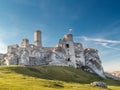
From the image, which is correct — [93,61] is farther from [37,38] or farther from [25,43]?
[25,43]

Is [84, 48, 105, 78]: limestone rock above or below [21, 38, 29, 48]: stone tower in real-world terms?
below

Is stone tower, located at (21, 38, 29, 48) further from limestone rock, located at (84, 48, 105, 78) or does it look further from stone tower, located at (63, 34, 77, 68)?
limestone rock, located at (84, 48, 105, 78)

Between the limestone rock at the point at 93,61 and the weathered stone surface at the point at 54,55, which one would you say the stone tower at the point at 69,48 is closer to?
the weathered stone surface at the point at 54,55

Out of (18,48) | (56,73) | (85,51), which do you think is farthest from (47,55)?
(56,73)

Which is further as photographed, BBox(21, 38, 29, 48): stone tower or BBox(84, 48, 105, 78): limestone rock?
BBox(84, 48, 105, 78): limestone rock

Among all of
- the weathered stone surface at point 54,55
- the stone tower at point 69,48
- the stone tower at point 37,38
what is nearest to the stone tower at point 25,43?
the weathered stone surface at point 54,55

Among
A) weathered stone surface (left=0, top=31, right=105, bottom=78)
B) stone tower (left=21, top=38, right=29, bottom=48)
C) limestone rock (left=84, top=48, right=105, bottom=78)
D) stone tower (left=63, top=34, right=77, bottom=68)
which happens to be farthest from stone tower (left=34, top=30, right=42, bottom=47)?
limestone rock (left=84, top=48, right=105, bottom=78)

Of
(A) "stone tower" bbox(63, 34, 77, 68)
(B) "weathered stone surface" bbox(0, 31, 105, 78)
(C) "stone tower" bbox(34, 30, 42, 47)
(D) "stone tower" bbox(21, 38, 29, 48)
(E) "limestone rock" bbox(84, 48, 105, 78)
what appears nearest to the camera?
(B) "weathered stone surface" bbox(0, 31, 105, 78)

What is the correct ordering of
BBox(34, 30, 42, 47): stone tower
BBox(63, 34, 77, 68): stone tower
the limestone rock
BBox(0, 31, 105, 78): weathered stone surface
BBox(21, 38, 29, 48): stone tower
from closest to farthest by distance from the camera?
BBox(0, 31, 105, 78): weathered stone surface < BBox(63, 34, 77, 68): stone tower < BBox(21, 38, 29, 48): stone tower < BBox(34, 30, 42, 47): stone tower < the limestone rock

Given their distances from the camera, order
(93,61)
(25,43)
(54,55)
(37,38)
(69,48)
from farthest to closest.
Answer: (93,61)
(37,38)
(69,48)
(25,43)
(54,55)

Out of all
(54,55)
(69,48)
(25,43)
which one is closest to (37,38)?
(25,43)

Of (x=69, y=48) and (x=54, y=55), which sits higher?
(x=69, y=48)

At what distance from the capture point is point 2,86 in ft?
194

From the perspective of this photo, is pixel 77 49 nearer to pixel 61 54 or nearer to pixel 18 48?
pixel 61 54
